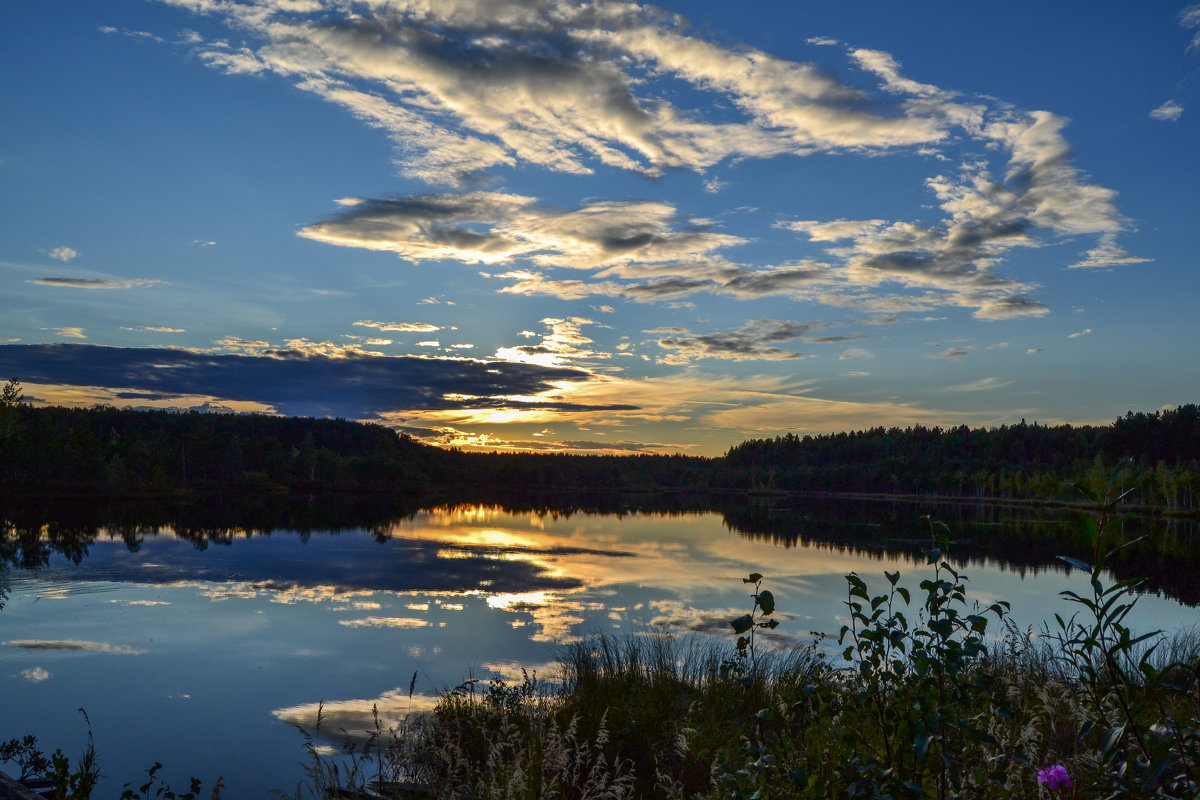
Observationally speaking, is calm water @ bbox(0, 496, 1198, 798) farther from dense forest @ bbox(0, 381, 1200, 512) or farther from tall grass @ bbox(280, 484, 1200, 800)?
dense forest @ bbox(0, 381, 1200, 512)

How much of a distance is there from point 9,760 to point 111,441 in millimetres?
138999

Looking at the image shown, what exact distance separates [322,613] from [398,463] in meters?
132

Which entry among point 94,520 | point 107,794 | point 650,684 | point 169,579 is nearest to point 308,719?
point 107,794

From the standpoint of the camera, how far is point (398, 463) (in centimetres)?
15162

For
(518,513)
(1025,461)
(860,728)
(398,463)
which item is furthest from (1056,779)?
(1025,461)

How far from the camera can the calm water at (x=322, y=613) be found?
13031 millimetres

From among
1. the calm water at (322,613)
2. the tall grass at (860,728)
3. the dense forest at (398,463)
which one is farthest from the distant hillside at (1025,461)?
the tall grass at (860,728)

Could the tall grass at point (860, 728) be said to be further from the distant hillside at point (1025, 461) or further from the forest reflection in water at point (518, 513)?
the distant hillside at point (1025, 461)

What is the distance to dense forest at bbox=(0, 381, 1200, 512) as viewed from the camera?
99938 mm

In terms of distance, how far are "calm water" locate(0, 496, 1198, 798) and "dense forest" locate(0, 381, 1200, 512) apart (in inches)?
1669

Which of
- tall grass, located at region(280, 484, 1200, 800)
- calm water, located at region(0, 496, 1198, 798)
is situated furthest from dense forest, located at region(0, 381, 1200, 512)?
tall grass, located at region(280, 484, 1200, 800)

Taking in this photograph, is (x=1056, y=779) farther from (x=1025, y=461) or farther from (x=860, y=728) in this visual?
(x=1025, y=461)

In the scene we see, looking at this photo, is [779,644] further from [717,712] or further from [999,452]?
[999,452]

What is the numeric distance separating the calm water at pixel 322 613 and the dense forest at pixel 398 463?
139 ft
